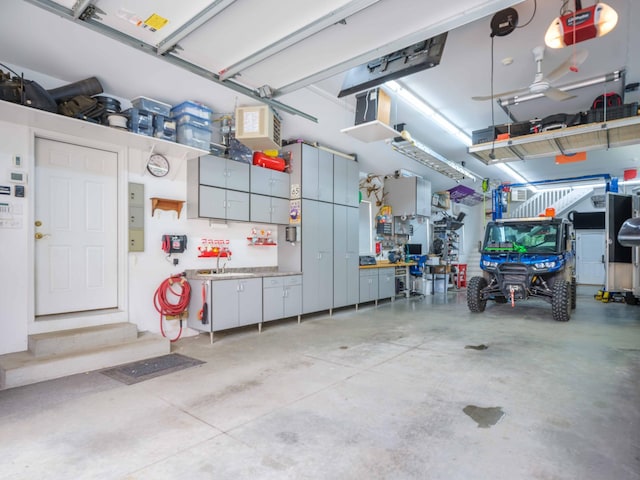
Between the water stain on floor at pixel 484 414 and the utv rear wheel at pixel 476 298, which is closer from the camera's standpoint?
the water stain on floor at pixel 484 414

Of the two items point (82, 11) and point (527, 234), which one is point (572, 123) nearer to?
point (527, 234)

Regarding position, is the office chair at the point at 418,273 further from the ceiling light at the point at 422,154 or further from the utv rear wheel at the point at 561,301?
the utv rear wheel at the point at 561,301

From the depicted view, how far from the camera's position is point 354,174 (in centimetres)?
746

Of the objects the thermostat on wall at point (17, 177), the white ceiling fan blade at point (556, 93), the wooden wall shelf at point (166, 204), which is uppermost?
the white ceiling fan blade at point (556, 93)

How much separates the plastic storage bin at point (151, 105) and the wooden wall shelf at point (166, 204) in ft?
3.57

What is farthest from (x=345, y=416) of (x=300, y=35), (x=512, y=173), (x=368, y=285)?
(x=512, y=173)

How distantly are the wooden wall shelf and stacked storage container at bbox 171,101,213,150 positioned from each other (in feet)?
2.71

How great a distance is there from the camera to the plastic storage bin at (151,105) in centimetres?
428

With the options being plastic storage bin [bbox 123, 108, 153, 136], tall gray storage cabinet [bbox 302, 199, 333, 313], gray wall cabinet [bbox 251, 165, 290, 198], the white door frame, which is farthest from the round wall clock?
tall gray storage cabinet [bbox 302, 199, 333, 313]

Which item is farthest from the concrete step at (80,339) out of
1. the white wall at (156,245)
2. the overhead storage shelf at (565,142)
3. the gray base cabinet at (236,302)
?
the overhead storage shelf at (565,142)

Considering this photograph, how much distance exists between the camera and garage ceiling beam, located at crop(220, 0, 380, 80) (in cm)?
263

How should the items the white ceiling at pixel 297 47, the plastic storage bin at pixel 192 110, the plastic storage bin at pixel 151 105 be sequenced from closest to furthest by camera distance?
1. the white ceiling at pixel 297 47
2. the plastic storage bin at pixel 151 105
3. the plastic storage bin at pixel 192 110

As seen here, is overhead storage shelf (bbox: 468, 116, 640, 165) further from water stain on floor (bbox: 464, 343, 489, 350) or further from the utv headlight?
water stain on floor (bbox: 464, 343, 489, 350)

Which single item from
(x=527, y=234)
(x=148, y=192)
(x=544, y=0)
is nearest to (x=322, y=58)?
(x=544, y=0)
